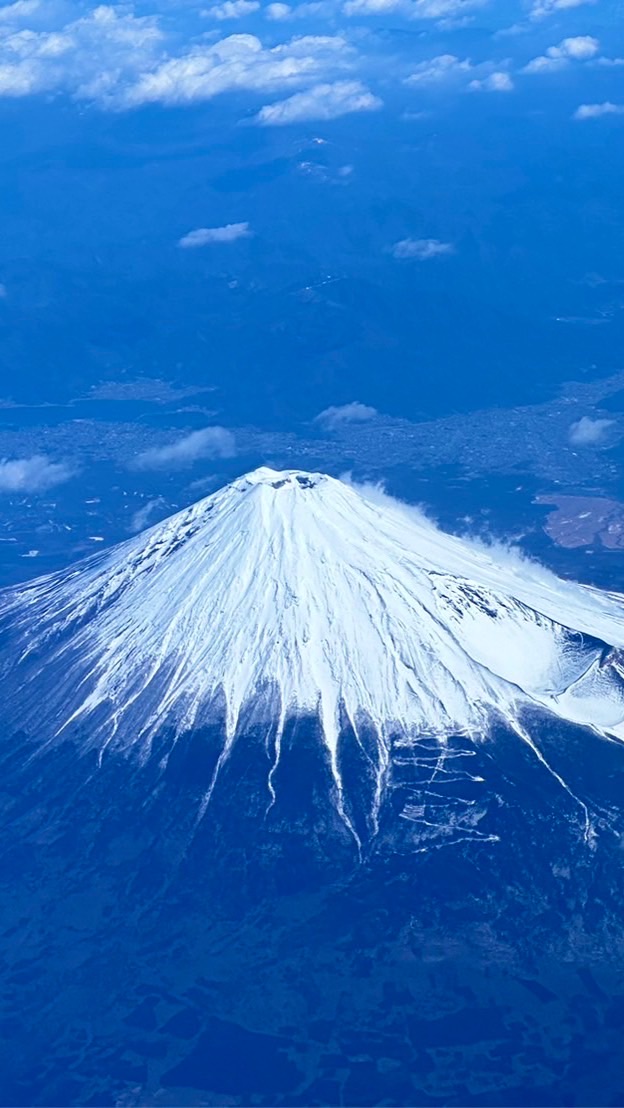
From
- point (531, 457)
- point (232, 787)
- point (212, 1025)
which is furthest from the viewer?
point (531, 457)

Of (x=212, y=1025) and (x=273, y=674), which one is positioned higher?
(x=273, y=674)

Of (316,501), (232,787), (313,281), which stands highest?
(313,281)

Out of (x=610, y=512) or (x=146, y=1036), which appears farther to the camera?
(x=610, y=512)

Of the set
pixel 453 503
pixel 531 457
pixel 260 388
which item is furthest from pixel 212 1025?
pixel 260 388

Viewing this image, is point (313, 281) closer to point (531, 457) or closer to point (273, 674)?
point (531, 457)

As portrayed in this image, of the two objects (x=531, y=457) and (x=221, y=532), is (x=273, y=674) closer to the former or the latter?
(x=221, y=532)

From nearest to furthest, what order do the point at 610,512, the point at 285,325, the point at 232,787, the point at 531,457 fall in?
the point at 232,787
the point at 610,512
the point at 531,457
the point at 285,325
